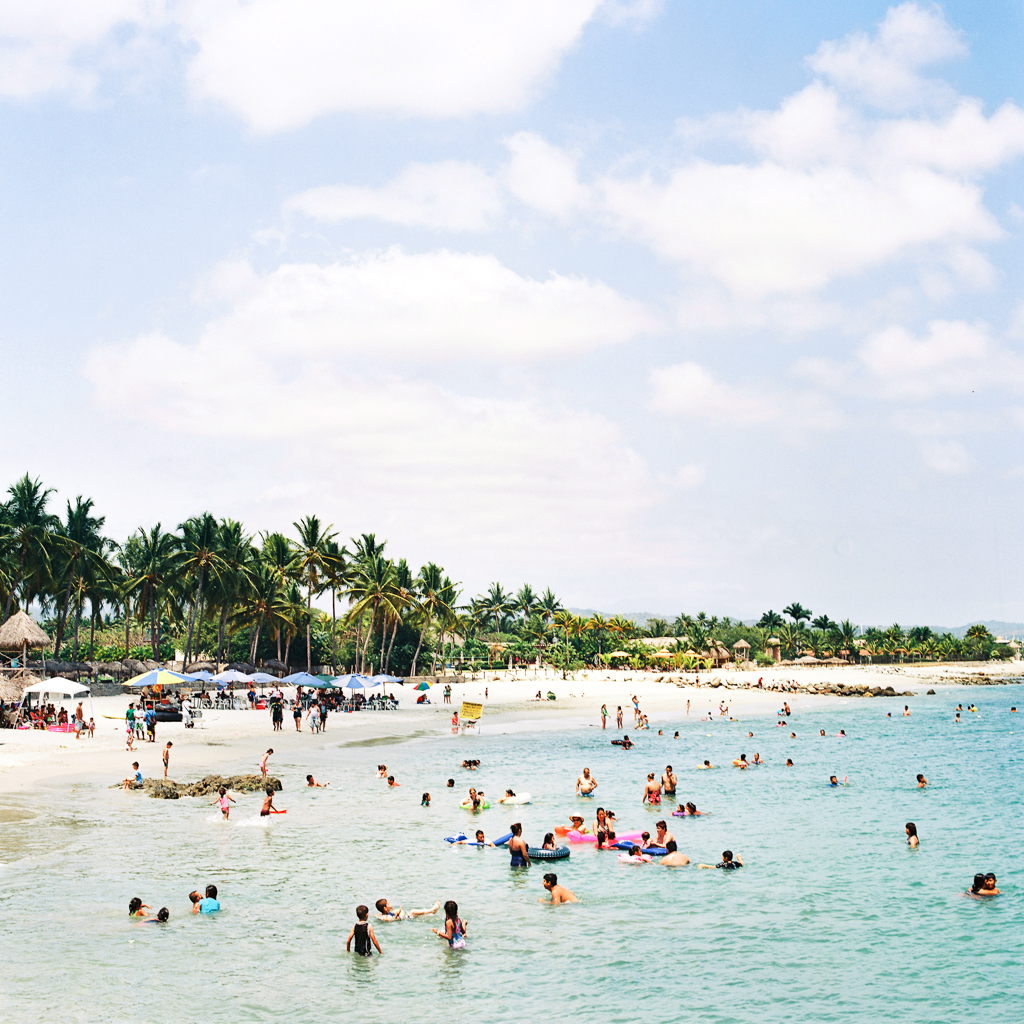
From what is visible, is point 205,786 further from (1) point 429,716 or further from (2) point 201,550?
(2) point 201,550

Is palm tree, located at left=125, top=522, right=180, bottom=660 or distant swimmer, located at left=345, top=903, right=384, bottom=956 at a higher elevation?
palm tree, located at left=125, top=522, right=180, bottom=660

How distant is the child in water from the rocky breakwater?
1355cm

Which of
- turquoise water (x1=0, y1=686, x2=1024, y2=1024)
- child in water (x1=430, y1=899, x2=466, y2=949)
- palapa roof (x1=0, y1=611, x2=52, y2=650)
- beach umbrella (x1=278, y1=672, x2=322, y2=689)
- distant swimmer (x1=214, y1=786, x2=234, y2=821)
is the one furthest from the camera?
beach umbrella (x1=278, y1=672, x2=322, y2=689)

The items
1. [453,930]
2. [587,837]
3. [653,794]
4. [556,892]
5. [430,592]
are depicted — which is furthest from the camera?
[430,592]

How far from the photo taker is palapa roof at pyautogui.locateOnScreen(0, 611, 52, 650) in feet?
161

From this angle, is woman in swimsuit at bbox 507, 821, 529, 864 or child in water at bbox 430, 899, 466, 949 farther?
woman in swimsuit at bbox 507, 821, 529, 864

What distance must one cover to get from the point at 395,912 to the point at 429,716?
42.1m

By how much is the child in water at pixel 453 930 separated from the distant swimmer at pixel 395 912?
1208mm

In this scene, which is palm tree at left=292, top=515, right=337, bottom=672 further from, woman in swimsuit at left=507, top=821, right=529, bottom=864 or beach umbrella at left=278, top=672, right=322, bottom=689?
woman in swimsuit at left=507, top=821, right=529, bottom=864

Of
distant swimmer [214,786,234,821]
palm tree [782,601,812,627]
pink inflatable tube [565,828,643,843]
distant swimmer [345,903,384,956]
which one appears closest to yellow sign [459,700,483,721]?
distant swimmer [214,786,234,821]

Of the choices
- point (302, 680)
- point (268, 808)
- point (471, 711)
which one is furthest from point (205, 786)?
point (302, 680)

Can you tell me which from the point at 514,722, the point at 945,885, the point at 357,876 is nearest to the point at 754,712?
the point at 514,722

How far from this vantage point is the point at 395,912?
17547 millimetres

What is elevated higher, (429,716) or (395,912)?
(395,912)
